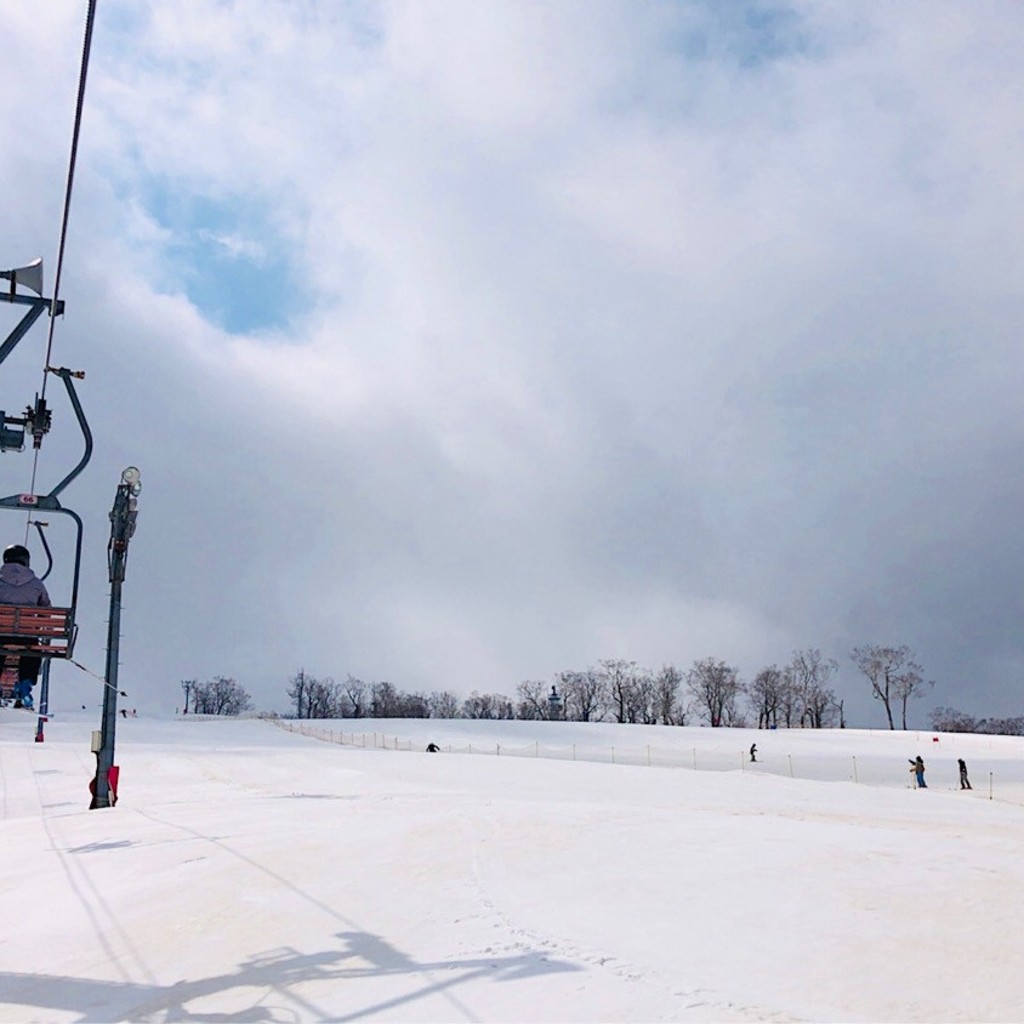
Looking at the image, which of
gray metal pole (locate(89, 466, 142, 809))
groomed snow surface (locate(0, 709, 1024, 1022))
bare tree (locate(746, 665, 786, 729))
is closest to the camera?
groomed snow surface (locate(0, 709, 1024, 1022))

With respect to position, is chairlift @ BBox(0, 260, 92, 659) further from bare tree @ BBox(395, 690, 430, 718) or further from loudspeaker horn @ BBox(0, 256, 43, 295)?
bare tree @ BBox(395, 690, 430, 718)

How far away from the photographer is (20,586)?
430 inches

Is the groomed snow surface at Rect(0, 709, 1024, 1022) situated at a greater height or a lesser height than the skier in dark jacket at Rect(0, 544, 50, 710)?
lesser

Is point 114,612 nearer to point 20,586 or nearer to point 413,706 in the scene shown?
point 20,586

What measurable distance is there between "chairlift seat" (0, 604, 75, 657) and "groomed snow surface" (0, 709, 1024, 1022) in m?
3.24

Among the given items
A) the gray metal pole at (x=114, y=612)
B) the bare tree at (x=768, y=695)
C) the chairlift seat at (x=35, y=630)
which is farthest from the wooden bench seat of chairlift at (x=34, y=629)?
the bare tree at (x=768, y=695)

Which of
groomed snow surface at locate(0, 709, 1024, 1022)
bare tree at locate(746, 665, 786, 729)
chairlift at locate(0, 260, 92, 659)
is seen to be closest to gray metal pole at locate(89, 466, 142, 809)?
groomed snow surface at locate(0, 709, 1024, 1022)

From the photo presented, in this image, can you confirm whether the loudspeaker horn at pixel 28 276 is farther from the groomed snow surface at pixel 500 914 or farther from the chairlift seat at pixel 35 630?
the groomed snow surface at pixel 500 914

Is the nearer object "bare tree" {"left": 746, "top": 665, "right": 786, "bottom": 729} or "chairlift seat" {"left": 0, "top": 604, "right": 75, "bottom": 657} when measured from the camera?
"chairlift seat" {"left": 0, "top": 604, "right": 75, "bottom": 657}

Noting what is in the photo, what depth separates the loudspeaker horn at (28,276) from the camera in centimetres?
995

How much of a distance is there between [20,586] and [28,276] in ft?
12.1

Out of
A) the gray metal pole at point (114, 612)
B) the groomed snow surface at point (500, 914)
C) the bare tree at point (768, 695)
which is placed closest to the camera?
the groomed snow surface at point (500, 914)

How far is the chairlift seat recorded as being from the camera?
10609mm

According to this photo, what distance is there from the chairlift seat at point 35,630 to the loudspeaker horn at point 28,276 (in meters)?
3.70
